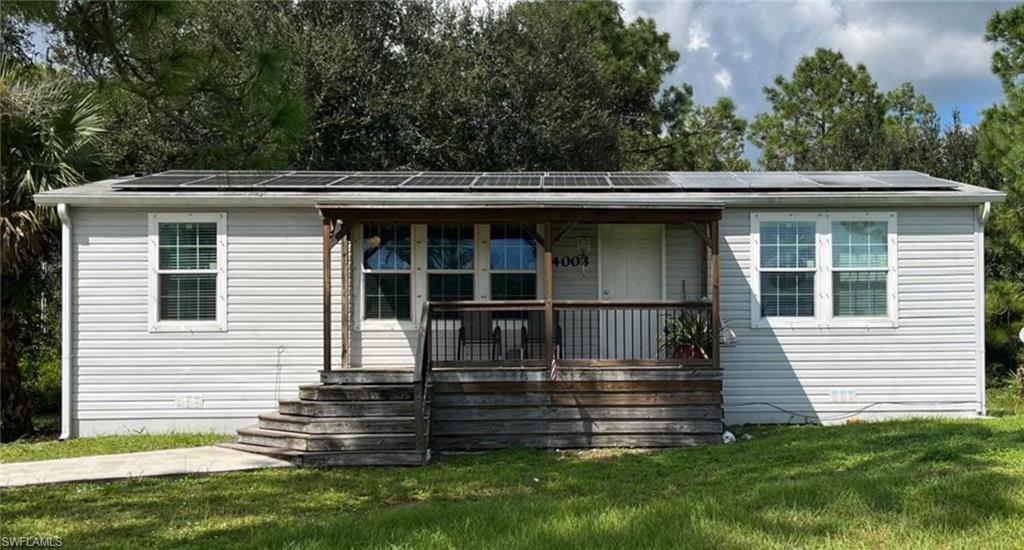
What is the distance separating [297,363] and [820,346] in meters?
6.87

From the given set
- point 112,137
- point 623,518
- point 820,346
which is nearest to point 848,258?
point 820,346

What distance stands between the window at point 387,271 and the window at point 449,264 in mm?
291

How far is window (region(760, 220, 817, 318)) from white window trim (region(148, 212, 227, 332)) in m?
7.02

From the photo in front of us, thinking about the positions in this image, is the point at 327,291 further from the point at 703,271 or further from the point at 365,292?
the point at 703,271

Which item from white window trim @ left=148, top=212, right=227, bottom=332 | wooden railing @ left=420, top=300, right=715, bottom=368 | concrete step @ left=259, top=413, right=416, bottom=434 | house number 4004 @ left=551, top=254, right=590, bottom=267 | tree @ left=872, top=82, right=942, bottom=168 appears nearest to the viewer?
concrete step @ left=259, top=413, right=416, bottom=434

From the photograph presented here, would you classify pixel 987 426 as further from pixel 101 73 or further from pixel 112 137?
pixel 112 137

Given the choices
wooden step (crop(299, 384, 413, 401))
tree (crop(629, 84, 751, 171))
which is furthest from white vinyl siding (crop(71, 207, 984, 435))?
tree (crop(629, 84, 751, 171))

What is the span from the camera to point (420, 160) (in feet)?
61.8

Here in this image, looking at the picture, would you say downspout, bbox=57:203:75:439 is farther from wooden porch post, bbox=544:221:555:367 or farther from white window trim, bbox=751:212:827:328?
white window trim, bbox=751:212:827:328

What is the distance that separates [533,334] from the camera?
989 cm

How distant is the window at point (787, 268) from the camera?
9.89m

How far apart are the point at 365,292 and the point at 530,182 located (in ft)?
9.27

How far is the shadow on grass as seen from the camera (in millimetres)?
4461

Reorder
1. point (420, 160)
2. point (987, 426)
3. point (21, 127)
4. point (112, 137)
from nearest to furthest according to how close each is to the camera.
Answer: point (987, 426) → point (21, 127) → point (112, 137) → point (420, 160)
